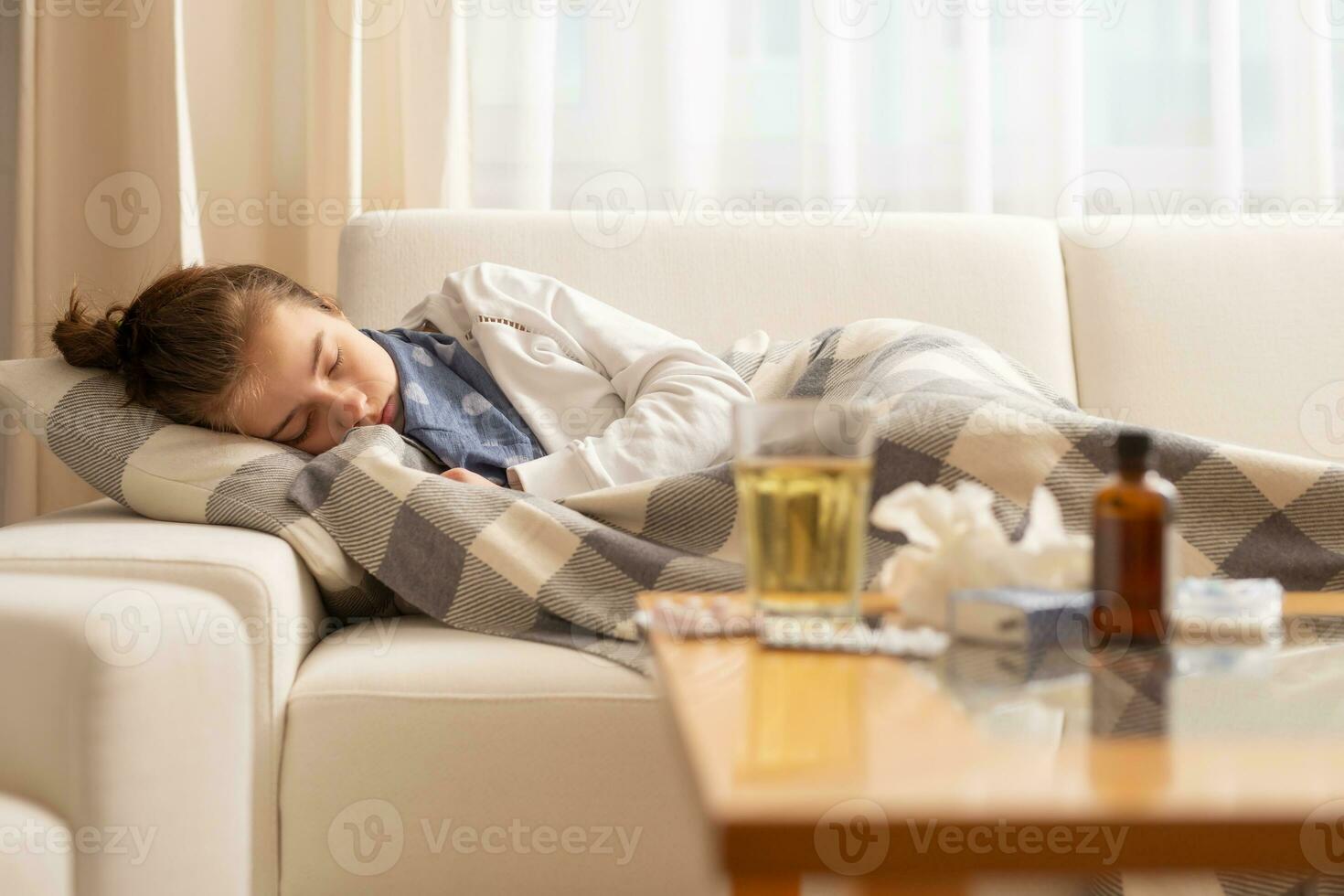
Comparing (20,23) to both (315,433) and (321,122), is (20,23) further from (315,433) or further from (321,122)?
(315,433)

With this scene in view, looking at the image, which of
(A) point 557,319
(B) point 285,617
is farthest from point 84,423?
(A) point 557,319

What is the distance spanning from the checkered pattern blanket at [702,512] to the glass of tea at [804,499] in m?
0.40

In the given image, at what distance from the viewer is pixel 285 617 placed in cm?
100

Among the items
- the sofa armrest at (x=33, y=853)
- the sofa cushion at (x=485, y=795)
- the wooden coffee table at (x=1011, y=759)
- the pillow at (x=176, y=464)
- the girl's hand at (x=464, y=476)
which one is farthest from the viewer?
the girl's hand at (x=464, y=476)

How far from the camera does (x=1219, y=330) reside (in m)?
1.62

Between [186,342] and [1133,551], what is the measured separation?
39.8 inches

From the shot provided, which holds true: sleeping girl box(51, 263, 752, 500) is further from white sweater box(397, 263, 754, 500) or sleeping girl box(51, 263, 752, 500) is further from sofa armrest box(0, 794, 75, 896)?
sofa armrest box(0, 794, 75, 896)

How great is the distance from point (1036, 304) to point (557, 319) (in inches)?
25.6

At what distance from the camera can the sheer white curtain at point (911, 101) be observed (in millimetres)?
2203

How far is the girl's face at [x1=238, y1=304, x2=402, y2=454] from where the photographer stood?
4.26ft

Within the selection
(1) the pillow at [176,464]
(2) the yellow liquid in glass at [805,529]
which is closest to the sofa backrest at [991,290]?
(1) the pillow at [176,464]

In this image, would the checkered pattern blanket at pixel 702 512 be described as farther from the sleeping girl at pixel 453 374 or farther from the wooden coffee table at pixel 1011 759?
the wooden coffee table at pixel 1011 759

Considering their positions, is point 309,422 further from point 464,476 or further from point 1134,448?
point 1134,448

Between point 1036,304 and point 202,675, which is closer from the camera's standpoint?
point 202,675
